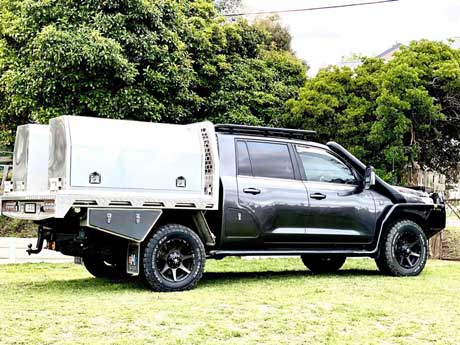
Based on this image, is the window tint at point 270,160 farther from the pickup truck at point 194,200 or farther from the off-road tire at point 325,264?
the off-road tire at point 325,264

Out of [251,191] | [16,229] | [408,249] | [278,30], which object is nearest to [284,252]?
[251,191]

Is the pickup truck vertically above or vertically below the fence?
above

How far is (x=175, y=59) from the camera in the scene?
1433 cm

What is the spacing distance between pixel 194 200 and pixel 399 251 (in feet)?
11.1

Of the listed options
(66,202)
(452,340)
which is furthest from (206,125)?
(452,340)

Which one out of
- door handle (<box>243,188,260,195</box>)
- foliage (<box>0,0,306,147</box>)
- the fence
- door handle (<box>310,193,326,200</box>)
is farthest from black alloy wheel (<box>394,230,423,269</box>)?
foliage (<box>0,0,306,147</box>)

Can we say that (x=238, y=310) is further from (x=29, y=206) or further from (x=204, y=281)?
(x=29, y=206)

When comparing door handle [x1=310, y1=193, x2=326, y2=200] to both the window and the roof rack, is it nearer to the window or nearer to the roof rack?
the window

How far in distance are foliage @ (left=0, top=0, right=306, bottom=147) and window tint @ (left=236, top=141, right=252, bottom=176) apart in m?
5.05

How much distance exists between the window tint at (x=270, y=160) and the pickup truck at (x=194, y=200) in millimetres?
16

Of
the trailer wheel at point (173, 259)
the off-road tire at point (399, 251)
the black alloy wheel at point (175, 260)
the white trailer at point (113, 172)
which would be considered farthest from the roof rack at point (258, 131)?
the off-road tire at point (399, 251)

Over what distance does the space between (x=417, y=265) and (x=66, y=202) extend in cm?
520

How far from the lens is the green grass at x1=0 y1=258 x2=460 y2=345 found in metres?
5.32

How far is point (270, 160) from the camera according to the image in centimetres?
877
